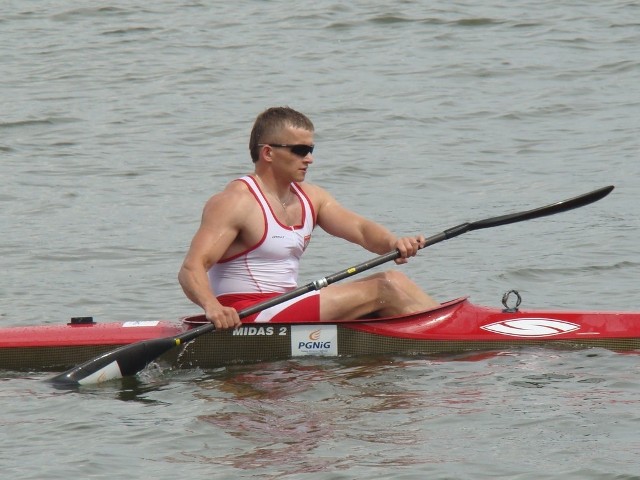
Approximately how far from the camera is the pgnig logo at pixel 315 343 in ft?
24.8

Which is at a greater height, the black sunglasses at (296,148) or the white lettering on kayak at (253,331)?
the black sunglasses at (296,148)

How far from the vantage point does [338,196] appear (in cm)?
1273

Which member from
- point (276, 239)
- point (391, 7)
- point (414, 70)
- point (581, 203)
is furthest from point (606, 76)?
point (276, 239)

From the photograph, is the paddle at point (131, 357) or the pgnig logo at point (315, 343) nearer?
the paddle at point (131, 357)

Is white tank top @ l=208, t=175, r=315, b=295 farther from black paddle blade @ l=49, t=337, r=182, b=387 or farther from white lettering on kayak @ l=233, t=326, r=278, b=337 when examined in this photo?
black paddle blade @ l=49, t=337, r=182, b=387

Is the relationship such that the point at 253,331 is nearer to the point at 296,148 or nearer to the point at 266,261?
the point at 266,261

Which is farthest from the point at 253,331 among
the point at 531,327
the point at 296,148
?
the point at 531,327

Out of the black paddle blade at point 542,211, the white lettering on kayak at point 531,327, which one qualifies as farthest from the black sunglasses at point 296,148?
the white lettering on kayak at point 531,327

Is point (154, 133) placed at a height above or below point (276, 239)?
above

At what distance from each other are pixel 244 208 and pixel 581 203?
2.13 meters

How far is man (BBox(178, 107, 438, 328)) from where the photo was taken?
7.39 meters

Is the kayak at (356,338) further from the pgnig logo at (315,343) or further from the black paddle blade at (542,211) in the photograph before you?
the black paddle blade at (542,211)

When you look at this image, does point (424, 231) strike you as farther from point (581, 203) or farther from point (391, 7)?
point (391, 7)

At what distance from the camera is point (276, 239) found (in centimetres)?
750
